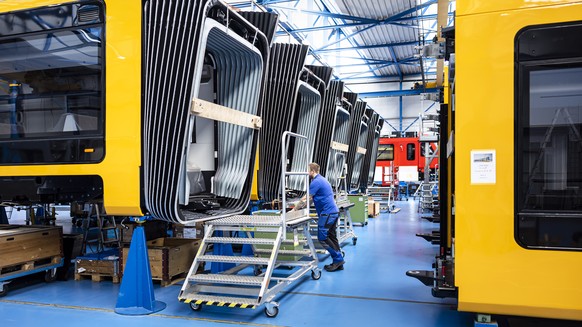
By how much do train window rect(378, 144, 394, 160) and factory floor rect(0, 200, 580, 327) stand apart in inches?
564

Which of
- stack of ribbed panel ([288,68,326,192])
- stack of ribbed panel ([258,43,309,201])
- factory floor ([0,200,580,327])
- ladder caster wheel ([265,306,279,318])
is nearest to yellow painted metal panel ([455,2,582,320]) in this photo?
factory floor ([0,200,580,327])

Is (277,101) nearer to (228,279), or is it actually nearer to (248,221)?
(248,221)

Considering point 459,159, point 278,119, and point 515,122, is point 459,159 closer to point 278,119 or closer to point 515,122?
point 515,122

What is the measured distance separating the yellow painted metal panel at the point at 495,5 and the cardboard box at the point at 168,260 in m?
4.22

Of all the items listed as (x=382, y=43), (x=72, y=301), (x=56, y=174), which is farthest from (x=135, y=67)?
(x=382, y=43)

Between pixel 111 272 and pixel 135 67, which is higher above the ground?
pixel 135 67

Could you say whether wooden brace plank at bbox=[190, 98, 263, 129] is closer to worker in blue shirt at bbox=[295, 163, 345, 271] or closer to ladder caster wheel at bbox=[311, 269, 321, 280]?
worker in blue shirt at bbox=[295, 163, 345, 271]

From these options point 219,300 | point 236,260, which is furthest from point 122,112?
point 219,300

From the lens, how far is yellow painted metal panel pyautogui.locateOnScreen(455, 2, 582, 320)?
2.78m

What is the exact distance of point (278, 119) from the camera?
Answer: 6.12 m

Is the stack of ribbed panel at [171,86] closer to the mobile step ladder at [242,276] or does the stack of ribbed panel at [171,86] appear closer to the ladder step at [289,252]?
the mobile step ladder at [242,276]

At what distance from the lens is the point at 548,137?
2834mm

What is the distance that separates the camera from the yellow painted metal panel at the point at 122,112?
380 centimetres

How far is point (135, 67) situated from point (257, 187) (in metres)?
2.30
